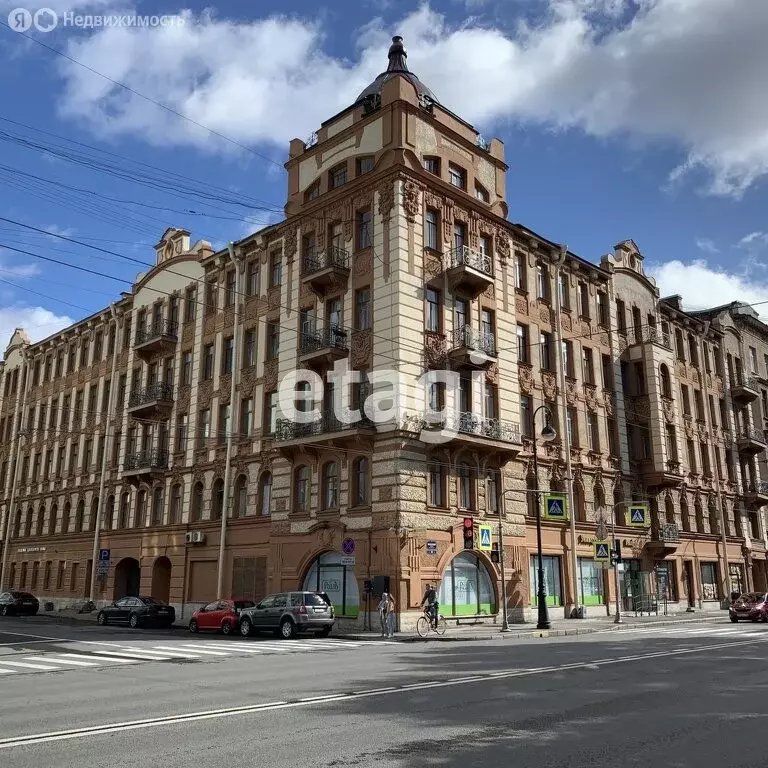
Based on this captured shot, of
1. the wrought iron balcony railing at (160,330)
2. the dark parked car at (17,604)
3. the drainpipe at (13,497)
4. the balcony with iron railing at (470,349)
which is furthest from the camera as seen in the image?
the drainpipe at (13,497)

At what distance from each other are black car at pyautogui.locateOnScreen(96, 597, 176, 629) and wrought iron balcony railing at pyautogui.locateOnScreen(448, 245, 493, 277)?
63.7 feet

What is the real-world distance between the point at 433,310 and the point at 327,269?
15.6 feet

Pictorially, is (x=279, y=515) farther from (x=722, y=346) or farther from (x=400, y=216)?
(x=722, y=346)

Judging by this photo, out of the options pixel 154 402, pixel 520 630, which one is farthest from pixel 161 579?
pixel 520 630

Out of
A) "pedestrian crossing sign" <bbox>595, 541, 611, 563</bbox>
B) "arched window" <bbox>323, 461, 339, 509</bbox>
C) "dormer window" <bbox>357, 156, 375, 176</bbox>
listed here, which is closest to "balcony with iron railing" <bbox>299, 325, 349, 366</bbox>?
"arched window" <bbox>323, 461, 339, 509</bbox>

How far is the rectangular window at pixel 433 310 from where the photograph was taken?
99.2 ft

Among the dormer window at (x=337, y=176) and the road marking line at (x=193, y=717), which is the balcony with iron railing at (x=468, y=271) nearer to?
the dormer window at (x=337, y=176)

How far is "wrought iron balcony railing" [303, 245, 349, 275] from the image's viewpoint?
3148cm

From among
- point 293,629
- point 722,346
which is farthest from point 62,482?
point 722,346

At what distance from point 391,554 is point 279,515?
669cm

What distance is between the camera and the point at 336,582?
2908 cm

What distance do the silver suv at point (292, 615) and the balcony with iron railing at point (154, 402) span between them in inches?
630

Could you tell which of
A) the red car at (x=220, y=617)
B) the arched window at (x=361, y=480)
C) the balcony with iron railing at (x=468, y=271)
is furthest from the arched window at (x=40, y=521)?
the balcony with iron railing at (x=468, y=271)

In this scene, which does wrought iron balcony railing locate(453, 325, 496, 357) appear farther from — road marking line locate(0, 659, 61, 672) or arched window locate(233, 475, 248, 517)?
road marking line locate(0, 659, 61, 672)
